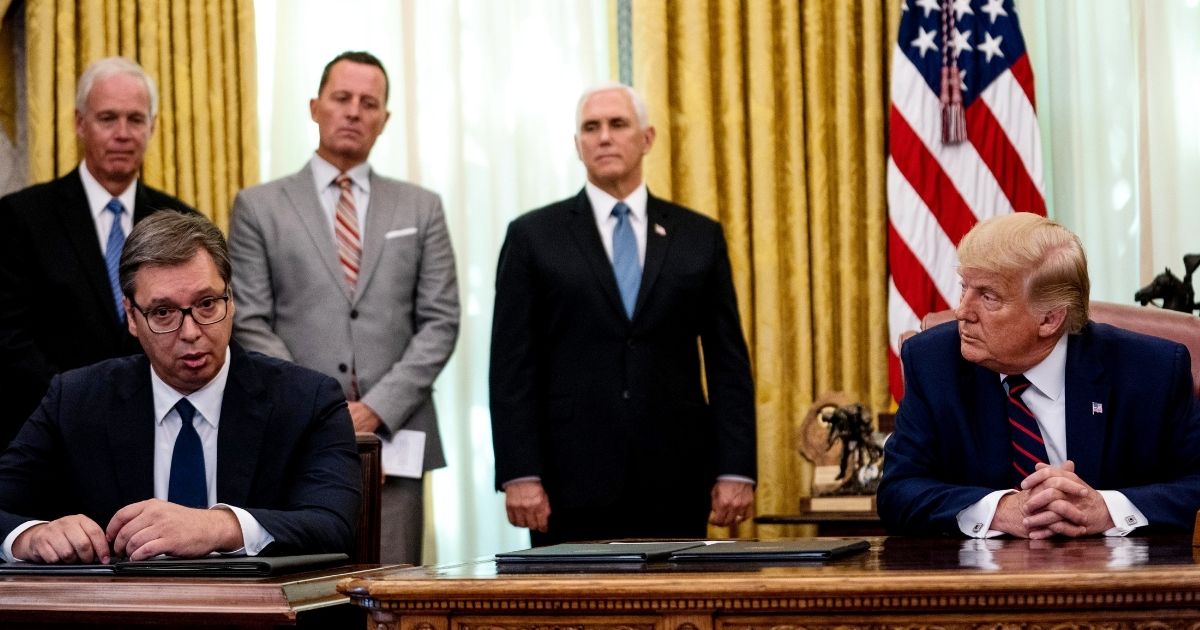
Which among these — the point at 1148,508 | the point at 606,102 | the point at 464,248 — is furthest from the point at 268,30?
the point at 1148,508

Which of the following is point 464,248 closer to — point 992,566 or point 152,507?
point 152,507

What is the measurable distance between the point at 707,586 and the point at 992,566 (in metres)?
0.39

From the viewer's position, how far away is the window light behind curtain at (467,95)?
5.77 metres

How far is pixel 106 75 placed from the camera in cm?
459

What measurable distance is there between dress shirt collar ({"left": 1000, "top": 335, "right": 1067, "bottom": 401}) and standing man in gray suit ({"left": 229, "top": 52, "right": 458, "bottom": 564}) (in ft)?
7.03

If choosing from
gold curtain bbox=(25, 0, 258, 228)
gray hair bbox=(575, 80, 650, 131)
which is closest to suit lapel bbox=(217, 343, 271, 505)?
gray hair bbox=(575, 80, 650, 131)

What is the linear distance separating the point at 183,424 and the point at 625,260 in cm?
193

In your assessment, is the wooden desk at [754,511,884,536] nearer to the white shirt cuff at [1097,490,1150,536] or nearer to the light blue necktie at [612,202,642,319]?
the light blue necktie at [612,202,642,319]

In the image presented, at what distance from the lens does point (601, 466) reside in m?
4.25

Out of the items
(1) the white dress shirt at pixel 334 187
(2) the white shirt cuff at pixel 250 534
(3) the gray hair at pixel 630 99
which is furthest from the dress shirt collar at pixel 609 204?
(2) the white shirt cuff at pixel 250 534

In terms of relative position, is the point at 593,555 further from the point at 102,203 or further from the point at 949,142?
the point at 949,142

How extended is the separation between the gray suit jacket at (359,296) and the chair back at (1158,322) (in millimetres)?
2118

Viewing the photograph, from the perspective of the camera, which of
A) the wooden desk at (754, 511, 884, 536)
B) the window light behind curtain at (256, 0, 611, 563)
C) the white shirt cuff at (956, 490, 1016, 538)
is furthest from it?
the window light behind curtain at (256, 0, 611, 563)

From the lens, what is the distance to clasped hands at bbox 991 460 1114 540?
252 cm
